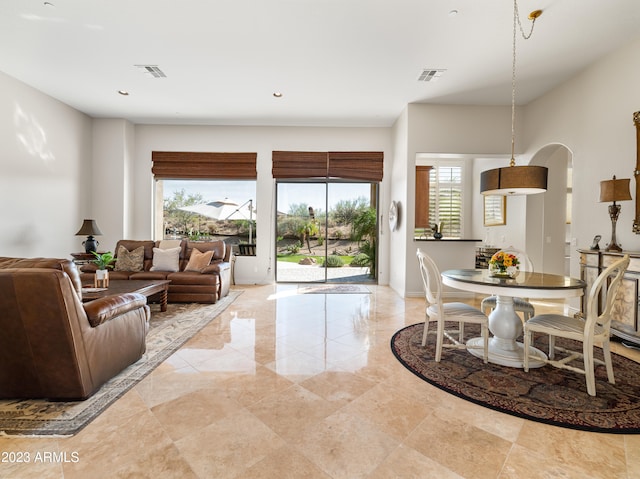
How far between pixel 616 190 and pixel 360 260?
4299 mm

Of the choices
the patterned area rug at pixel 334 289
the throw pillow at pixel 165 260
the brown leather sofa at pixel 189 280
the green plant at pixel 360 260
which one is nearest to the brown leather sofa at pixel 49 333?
the brown leather sofa at pixel 189 280

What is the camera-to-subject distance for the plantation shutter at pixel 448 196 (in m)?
7.46

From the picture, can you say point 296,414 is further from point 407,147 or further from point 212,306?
point 407,147

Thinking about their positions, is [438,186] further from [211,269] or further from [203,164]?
[211,269]

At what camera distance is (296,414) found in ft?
6.61

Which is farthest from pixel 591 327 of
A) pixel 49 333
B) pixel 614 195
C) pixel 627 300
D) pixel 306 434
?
pixel 49 333

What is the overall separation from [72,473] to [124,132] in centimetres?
629

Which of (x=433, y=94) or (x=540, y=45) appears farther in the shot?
(x=433, y=94)

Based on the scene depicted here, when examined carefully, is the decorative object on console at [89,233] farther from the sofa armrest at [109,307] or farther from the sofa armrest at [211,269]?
the sofa armrest at [109,307]

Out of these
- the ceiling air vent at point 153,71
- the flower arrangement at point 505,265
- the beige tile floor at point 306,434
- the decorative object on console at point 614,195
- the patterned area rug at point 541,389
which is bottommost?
the beige tile floor at point 306,434

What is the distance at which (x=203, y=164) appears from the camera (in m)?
6.54

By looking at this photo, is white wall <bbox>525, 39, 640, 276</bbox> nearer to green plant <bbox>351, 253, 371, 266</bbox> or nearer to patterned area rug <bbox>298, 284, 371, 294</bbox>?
patterned area rug <bbox>298, 284, 371, 294</bbox>

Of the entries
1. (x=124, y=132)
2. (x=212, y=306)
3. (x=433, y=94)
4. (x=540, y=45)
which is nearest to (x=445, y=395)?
(x=212, y=306)

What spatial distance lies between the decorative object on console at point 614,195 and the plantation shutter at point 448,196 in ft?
12.7
